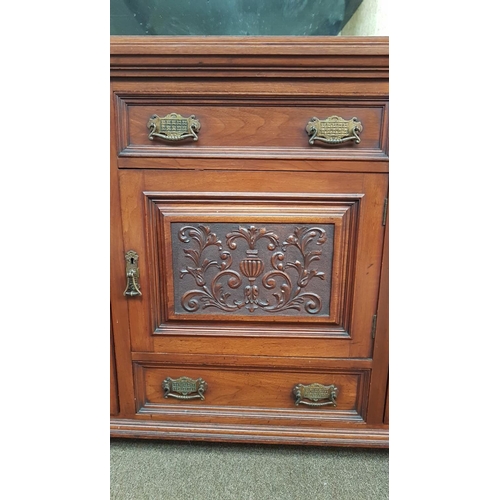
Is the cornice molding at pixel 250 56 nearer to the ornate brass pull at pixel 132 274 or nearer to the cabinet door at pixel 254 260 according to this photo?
the cabinet door at pixel 254 260

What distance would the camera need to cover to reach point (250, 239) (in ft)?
2.09

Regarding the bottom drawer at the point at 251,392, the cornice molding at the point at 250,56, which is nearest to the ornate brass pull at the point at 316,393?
the bottom drawer at the point at 251,392

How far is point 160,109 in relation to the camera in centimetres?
60

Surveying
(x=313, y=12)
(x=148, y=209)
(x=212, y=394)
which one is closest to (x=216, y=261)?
(x=148, y=209)

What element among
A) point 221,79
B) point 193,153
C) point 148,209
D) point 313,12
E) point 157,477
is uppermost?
point 313,12

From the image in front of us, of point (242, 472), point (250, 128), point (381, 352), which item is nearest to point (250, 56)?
point (250, 128)

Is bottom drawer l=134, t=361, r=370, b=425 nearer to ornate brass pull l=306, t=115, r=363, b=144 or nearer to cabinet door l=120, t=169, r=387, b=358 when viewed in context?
cabinet door l=120, t=169, r=387, b=358

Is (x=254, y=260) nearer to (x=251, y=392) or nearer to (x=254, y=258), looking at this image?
(x=254, y=258)

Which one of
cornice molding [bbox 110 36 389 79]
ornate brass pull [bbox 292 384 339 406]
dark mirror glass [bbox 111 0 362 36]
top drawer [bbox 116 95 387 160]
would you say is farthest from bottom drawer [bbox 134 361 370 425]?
dark mirror glass [bbox 111 0 362 36]

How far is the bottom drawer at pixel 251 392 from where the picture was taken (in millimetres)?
689

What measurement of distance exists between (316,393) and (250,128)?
566 mm

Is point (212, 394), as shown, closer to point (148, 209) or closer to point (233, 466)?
point (233, 466)

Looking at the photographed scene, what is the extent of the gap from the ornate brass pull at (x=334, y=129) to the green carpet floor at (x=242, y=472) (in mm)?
685

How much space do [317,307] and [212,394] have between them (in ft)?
1.00
